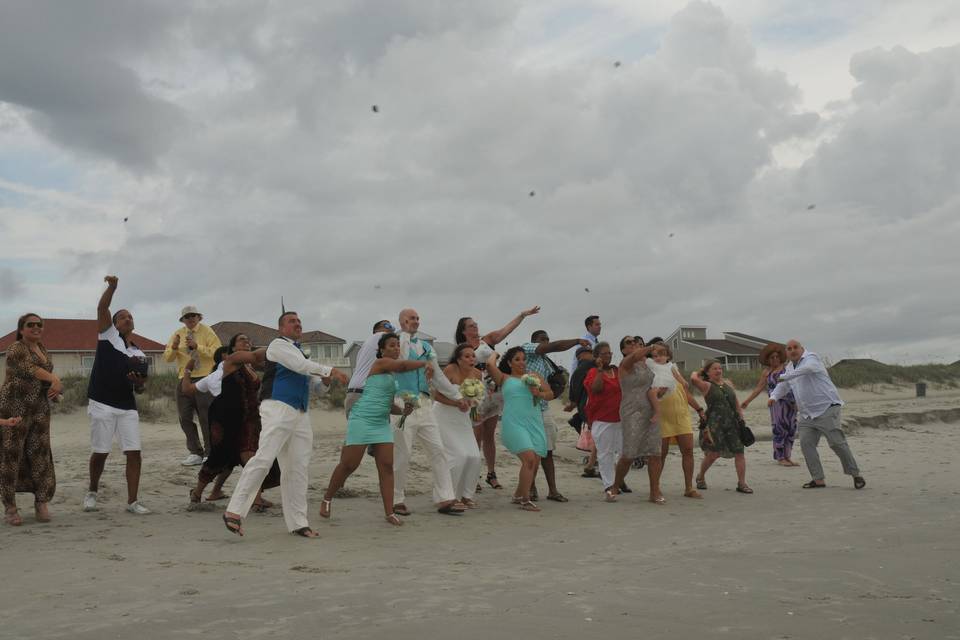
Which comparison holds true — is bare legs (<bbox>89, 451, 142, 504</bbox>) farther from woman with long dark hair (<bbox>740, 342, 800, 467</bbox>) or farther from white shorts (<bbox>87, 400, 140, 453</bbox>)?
woman with long dark hair (<bbox>740, 342, 800, 467</bbox>)

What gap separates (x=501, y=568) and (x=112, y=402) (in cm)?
437

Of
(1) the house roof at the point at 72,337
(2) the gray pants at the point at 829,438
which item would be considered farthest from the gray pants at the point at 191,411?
(1) the house roof at the point at 72,337

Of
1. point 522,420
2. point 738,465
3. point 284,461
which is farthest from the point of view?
point 738,465

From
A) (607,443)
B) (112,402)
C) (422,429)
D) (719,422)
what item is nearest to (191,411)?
(112,402)

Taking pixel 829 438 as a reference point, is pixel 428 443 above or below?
above

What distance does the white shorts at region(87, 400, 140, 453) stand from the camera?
337 inches

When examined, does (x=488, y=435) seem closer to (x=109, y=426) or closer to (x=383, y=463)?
(x=383, y=463)

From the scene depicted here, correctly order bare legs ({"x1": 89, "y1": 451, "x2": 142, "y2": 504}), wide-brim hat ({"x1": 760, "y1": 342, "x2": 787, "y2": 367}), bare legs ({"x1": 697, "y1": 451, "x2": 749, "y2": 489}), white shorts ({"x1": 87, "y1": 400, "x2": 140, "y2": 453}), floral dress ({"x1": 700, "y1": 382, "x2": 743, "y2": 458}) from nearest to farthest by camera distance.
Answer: white shorts ({"x1": 87, "y1": 400, "x2": 140, "y2": 453}) → bare legs ({"x1": 89, "y1": 451, "x2": 142, "y2": 504}) → bare legs ({"x1": 697, "y1": 451, "x2": 749, "y2": 489}) → floral dress ({"x1": 700, "y1": 382, "x2": 743, "y2": 458}) → wide-brim hat ({"x1": 760, "y1": 342, "x2": 787, "y2": 367})

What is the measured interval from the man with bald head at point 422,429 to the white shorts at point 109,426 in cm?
252

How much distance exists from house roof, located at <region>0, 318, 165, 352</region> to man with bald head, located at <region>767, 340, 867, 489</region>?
3846 cm

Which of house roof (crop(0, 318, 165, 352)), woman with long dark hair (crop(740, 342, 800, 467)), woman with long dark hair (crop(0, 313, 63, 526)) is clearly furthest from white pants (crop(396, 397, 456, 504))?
house roof (crop(0, 318, 165, 352))

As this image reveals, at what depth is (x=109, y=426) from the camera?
8.61 m

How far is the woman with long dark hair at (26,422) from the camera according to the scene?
8070 millimetres

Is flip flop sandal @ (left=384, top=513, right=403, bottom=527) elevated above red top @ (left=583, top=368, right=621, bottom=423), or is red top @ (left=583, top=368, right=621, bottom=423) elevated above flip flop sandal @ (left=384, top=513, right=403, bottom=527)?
red top @ (left=583, top=368, right=621, bottom=423)
